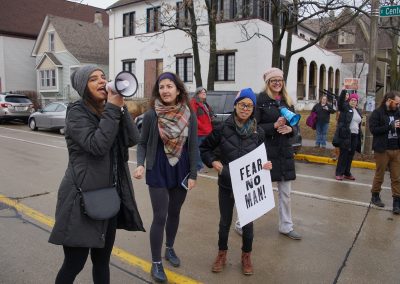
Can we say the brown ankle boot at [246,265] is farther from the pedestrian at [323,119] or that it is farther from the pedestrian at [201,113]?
the pedestrian at [323,119]

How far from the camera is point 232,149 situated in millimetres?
3842

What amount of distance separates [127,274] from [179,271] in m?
0.51

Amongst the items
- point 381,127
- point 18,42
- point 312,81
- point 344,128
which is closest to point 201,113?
point 344,128

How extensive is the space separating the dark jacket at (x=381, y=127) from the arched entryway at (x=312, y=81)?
1019 inches

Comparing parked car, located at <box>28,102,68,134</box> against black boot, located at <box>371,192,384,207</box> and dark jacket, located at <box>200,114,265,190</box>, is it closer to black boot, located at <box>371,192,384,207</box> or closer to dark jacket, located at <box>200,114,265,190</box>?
Result: black boot, located at <box>371,192,384,207</box>

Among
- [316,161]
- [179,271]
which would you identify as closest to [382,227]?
[179,271]

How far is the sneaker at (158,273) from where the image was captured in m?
3.62

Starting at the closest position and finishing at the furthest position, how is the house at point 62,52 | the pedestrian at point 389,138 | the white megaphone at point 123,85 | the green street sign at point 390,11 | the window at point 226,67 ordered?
1. the white megaphone at point 123,85
2. the pedestrian at point 389,138
3. the green street sign at point 390,11
4. the window at point 226,67
5. the house at point 62,52

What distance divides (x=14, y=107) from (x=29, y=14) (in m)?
23.9

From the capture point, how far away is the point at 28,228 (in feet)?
16.4

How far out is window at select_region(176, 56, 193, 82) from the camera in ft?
82.1

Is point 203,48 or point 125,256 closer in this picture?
point 125,256

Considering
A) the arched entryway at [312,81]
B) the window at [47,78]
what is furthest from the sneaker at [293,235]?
the window at [47,78]

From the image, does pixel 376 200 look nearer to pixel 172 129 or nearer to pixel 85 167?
Answer: pixel 172 129
